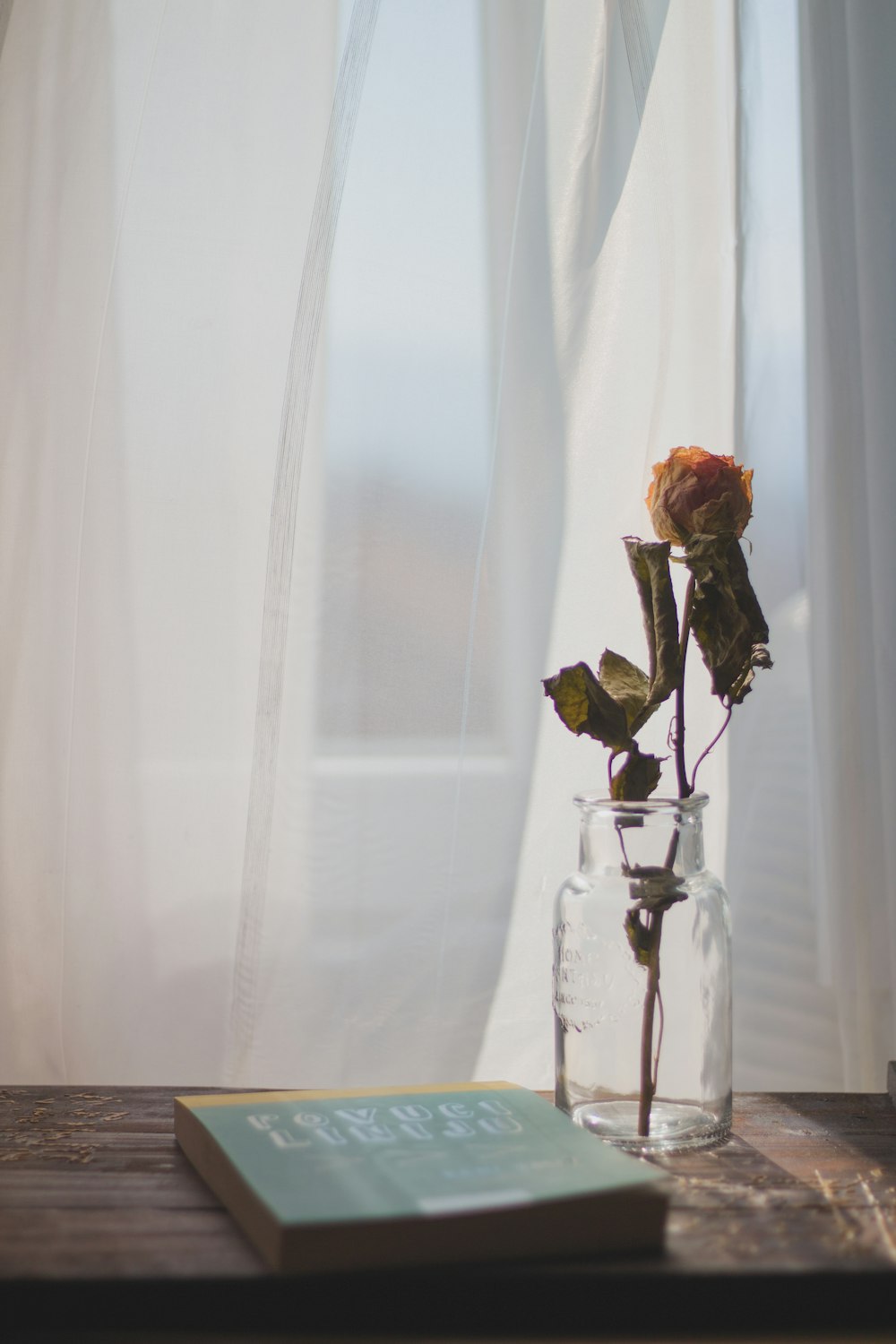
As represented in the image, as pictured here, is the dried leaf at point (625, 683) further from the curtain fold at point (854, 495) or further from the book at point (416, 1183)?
the curtain fold at point (854, 495)

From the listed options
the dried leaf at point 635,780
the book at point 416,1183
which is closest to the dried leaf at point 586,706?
the dried leaf at point 635,780

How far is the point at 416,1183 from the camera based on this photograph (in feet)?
1.77

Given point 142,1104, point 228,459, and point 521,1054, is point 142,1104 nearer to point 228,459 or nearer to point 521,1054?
point 521,1054

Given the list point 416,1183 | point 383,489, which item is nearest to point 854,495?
point 383,489

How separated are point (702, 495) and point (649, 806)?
0.61 ft

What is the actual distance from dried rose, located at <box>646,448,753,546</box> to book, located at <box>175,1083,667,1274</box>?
0.34 m

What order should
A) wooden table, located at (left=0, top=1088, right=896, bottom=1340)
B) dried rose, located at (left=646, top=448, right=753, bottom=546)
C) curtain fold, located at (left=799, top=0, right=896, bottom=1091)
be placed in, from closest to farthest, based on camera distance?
wooden table, located at (left=0, top=1088, right=896, bottom=1340) → dried rose, located at (left=646, top=448, right=753, bottom=546) → curtain fold, located at (left=799, top=0, right=896, bottom=1091)

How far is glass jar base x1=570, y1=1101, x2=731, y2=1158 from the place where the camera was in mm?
686

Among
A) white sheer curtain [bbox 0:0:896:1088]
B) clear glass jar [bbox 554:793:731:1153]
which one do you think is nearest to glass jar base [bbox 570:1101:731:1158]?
clear glass jar [bbox 554:793:731:1153]

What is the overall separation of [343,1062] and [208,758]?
31 cm

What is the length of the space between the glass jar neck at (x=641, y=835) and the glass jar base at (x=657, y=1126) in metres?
0.15

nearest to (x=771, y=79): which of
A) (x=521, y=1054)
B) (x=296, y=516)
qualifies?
(x=296, y=516)

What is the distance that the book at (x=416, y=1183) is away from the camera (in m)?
0.50

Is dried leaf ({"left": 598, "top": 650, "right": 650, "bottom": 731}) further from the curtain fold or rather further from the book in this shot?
the curtain fold
